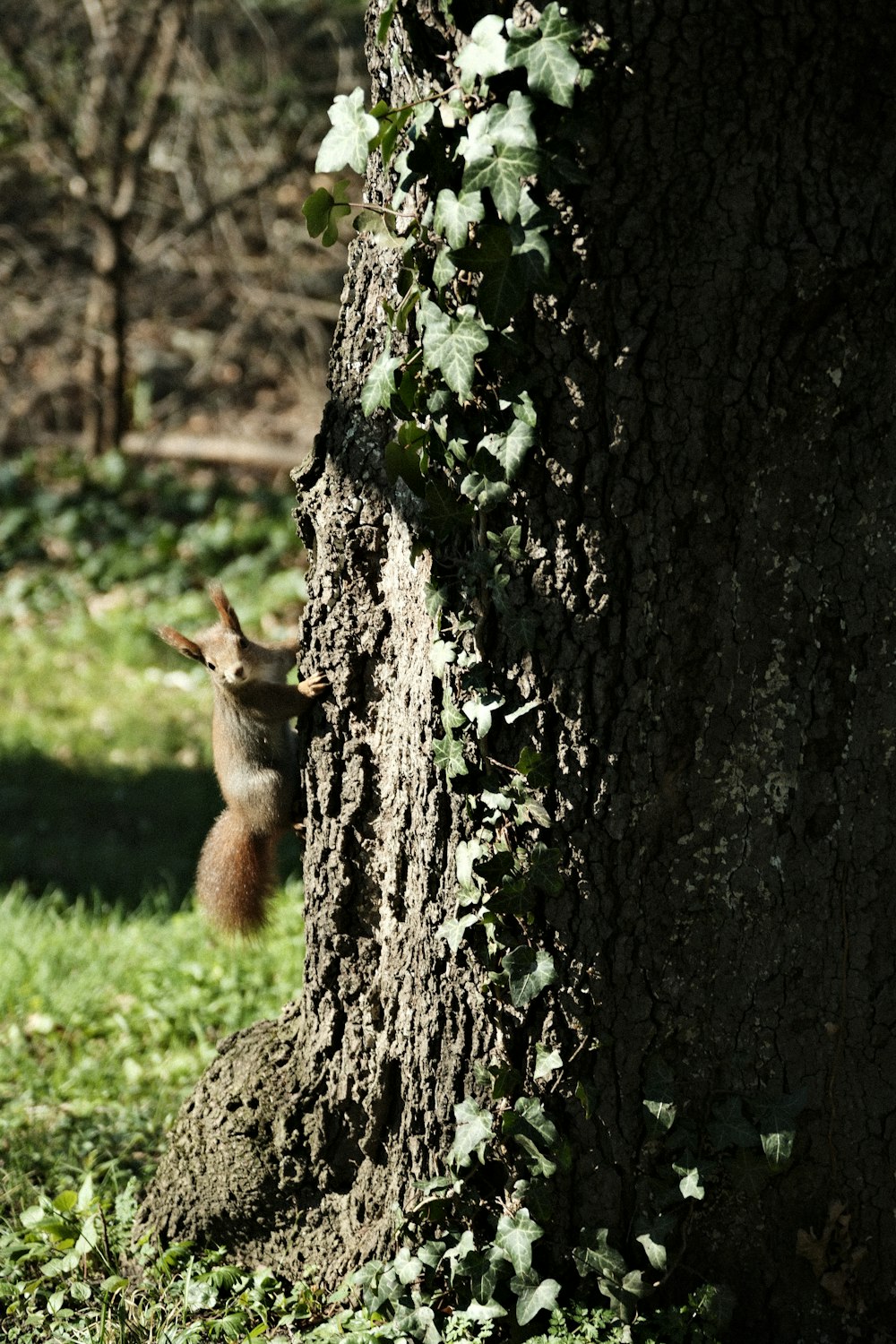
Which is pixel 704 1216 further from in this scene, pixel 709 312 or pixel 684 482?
pixel 709 312

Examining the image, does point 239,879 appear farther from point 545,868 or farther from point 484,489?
→ point 484,489

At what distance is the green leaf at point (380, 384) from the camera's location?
7.40ft

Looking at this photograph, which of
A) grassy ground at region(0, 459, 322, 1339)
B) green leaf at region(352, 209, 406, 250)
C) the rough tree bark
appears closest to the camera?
the rough tree bark

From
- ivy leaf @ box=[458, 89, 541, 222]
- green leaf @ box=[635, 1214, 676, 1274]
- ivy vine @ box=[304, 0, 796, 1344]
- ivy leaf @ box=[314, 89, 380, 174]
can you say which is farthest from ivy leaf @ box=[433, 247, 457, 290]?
green leaf @ box=[635, 1214, 676, 1274]

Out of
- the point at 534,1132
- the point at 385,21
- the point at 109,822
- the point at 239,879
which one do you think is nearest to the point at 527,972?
the point at 534,1132

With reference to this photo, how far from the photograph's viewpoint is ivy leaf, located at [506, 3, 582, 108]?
1914 mm

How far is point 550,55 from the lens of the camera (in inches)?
75.5

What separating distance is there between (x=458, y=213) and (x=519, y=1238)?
1.78m

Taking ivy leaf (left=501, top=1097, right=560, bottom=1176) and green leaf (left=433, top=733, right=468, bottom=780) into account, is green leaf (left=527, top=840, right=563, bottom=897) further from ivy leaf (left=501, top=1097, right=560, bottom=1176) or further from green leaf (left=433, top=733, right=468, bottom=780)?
ivy leaf (left=501, top=1097, right=560, bottom=1176)

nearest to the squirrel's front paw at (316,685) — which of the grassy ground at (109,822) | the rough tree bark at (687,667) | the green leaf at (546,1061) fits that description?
the rough tree bark at (687,667)

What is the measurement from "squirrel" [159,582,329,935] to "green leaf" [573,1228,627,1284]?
4.09 feet

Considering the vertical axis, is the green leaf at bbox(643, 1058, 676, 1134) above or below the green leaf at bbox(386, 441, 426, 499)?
below

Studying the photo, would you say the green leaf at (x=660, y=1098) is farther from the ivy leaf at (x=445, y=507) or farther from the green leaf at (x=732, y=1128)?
the ivy leaf at (x=445, y=507)

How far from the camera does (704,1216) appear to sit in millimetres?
2436
